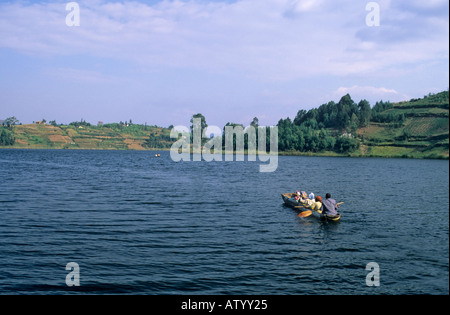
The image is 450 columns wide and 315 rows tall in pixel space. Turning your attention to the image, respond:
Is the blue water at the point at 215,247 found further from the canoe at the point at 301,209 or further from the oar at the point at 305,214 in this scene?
the oar at the point at 305,214

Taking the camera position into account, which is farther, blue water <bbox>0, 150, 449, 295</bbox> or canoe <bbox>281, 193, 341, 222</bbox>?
canoe <bbox>281, 193, 341, 222</bbox>

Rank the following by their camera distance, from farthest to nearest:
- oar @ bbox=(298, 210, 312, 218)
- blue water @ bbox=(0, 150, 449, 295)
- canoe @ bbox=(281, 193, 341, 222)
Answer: oar @ bbox=(298, 210, 312, 218)
canoe @ bbox=(281, 193, 341, 222)
blue water @ bbox=(0, 150, 449, 295)

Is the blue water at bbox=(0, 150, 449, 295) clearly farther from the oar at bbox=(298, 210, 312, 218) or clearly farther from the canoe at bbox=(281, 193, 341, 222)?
the oar at bbox=(298, 210, 312, 218)

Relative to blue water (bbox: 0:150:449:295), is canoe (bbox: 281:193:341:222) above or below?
above

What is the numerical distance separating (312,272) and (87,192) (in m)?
42.6

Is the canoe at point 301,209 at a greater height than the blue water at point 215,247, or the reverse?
the canoe at point 301,209

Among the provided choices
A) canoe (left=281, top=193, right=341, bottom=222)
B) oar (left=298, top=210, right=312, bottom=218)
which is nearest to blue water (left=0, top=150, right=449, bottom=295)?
canoe (left=281, top=193, right=341, bottom=222)

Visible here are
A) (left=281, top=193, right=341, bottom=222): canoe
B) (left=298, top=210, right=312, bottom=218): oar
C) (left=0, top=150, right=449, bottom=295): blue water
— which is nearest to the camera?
(left=0, top=150, right=449, bottom=295): blue water

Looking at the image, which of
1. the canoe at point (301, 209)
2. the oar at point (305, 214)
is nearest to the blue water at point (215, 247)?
the canoe at point (301, 209)

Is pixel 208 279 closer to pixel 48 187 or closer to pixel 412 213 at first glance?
pixel 412 213

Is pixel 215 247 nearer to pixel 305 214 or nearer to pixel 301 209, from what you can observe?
pixel 305 214

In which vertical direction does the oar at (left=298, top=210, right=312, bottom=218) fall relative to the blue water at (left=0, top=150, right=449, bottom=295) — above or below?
above
